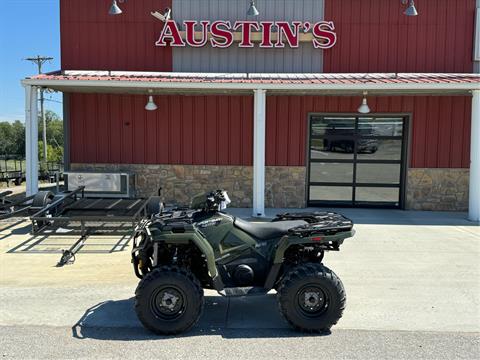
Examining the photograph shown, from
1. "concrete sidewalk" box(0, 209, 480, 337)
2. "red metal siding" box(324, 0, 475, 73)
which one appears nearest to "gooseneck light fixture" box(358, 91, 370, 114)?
"red metal siding" box(324, 0, 475, 73)

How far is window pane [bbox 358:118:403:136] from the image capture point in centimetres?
1163

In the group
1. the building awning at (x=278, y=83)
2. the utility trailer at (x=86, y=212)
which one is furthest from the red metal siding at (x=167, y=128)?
the utility trailer at (x=86, y=212)

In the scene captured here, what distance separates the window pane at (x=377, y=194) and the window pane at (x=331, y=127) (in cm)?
162

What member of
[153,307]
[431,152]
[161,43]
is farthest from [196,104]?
[153,307]

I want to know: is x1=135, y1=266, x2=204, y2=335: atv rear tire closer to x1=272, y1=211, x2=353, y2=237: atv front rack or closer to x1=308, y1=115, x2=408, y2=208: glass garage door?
x1=272, y1=211, x2=353, y2=237: atv front rack

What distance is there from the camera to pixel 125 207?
8.80 meters

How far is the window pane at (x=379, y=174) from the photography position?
11805 mm

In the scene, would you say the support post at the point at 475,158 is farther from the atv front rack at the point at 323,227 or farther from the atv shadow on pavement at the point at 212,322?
the atv shadow on pavement at the point at 212,322

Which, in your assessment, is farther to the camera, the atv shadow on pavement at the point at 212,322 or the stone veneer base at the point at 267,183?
the stone veneer base at the point at 267,183

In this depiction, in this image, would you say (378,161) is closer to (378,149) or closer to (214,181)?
(378,149)

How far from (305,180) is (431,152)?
340 cm

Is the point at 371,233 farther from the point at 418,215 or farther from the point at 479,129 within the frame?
the point at 479,129

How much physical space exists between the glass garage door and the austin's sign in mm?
2116

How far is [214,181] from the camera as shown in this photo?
38.6 feet
